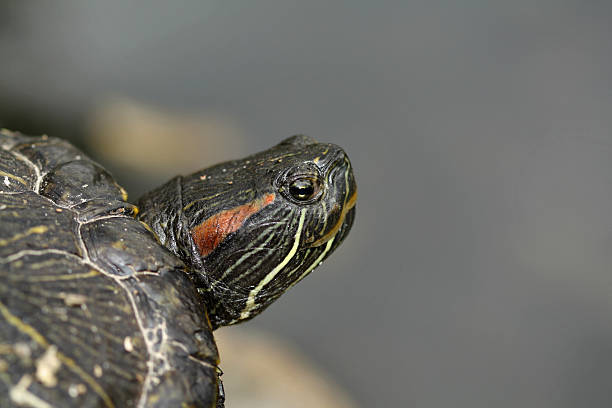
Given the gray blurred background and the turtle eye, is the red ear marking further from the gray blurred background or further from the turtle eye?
the gray blurred background

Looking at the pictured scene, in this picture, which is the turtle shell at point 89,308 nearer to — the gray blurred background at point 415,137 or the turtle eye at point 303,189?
the turtle eye at point 303,189

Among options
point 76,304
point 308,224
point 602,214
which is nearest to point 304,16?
point 602,214

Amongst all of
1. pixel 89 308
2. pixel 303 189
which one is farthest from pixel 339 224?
pixel 89 308

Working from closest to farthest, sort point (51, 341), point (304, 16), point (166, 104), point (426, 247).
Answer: point (51, 341) → point (426, 247) → point (166, 104) → point (304, 16)

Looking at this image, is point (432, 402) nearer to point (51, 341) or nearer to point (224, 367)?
point (224, 367)

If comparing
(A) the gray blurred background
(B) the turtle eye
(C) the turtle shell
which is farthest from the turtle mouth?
(A) the gray blurred background

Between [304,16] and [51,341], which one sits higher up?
[304,16]

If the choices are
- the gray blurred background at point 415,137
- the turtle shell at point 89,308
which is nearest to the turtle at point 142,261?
the turtle shell at point 89,308
